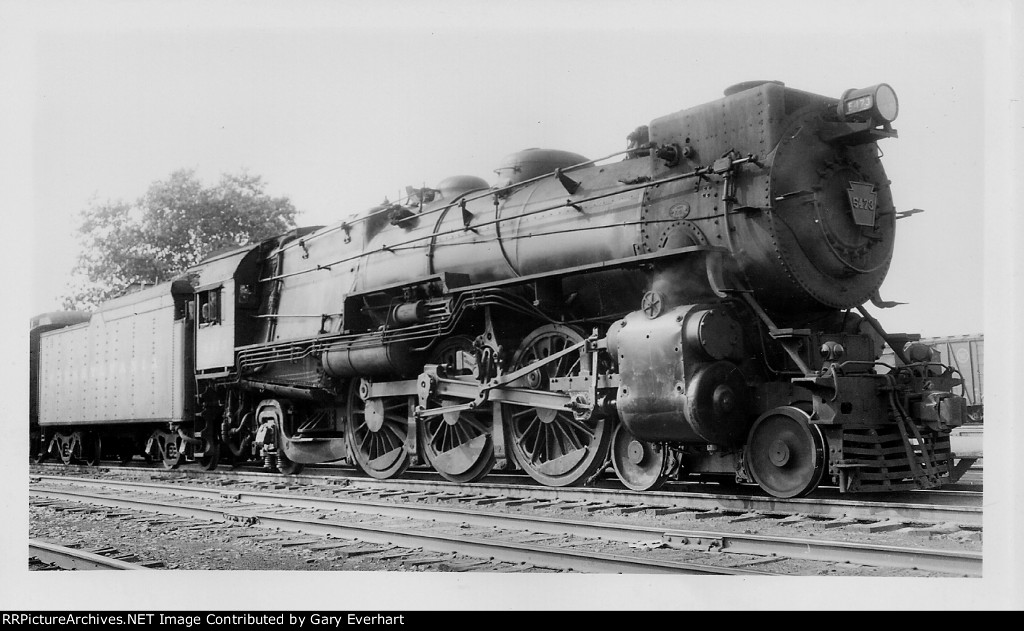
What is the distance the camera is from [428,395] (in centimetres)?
984

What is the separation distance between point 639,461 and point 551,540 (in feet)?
6.36

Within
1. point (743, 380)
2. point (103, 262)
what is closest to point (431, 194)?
point (743, 380)

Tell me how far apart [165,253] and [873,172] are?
21814 millimetres

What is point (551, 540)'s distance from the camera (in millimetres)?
6531

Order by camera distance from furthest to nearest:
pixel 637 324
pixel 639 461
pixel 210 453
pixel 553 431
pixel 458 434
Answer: pixel 210 453 < pixel 458 434 < pixel 553 431 < pixel 639 461 < pixel 637 324

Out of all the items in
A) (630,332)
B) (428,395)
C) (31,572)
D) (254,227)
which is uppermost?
(254,227)

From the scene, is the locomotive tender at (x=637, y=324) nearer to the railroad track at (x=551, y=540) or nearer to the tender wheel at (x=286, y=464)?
the tender wheel at (x=286, y=464)

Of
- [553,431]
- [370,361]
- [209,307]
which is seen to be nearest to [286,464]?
[209,307]

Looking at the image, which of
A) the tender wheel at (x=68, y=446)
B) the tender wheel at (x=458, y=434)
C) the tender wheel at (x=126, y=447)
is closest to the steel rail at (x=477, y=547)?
the tender wheel at (x=458, y=434)

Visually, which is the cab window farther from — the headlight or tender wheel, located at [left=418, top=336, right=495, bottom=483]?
the headlight

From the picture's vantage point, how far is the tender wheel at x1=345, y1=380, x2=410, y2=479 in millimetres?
10828

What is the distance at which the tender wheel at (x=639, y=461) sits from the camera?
8039 mm

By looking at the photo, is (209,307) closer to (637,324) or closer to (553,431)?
(553,431)

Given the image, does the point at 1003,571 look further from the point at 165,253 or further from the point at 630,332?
the point at 165,253
